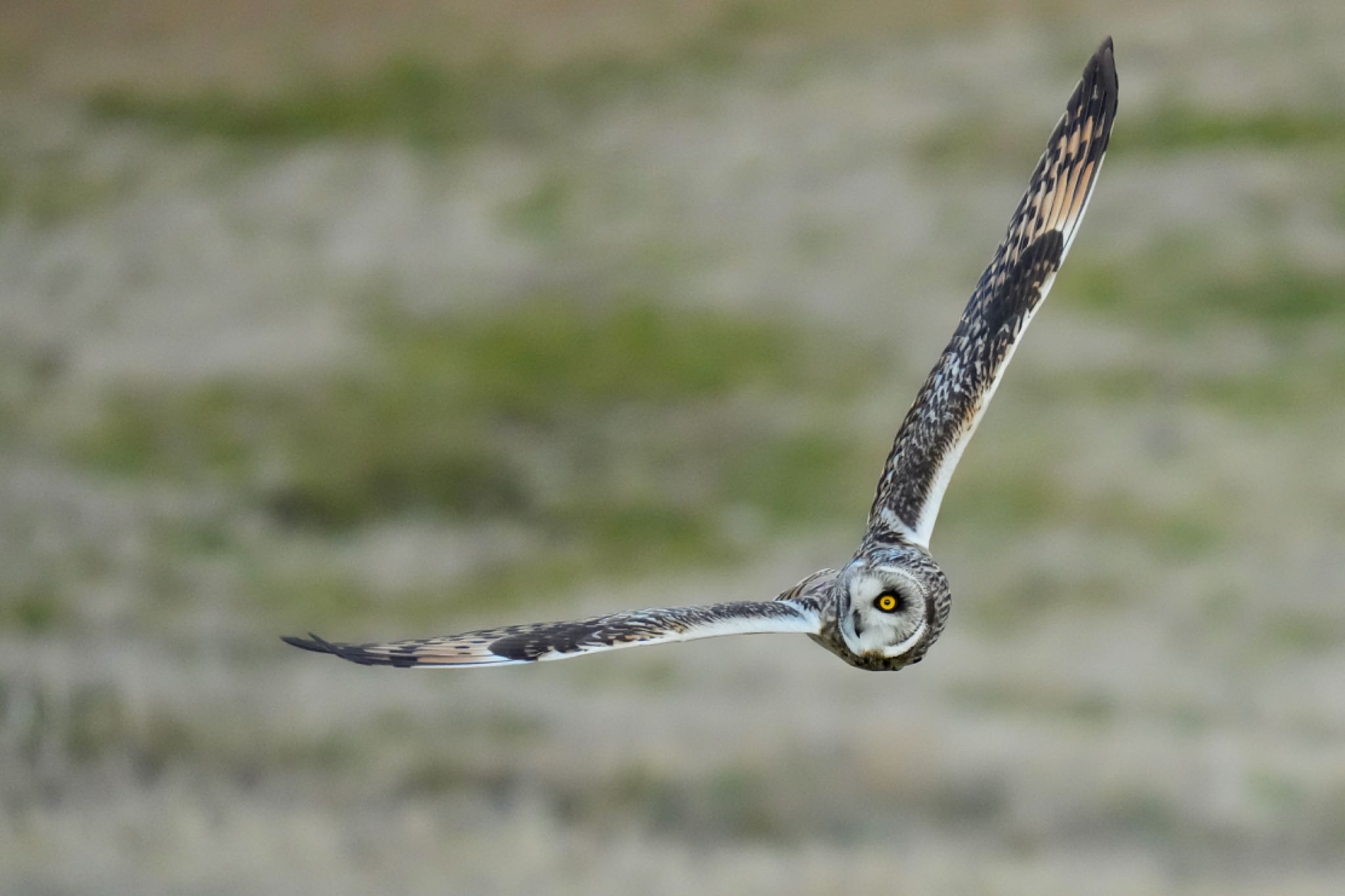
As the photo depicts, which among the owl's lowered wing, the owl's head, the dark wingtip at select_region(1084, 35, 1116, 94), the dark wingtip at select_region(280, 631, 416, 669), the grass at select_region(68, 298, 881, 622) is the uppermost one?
the grass at select_region(68, 298, 881, 622)

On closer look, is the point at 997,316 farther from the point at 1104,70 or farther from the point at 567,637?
the point at 567,637

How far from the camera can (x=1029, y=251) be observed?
9.28 metres

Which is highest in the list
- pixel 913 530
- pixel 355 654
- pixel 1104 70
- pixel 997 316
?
pixel 1104 70

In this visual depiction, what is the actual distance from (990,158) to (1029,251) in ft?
145

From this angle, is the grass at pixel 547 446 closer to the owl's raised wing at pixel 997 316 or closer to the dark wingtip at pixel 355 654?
the owl's raised wing at pixel 997 316

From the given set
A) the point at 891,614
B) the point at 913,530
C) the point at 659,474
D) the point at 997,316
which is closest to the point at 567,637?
the point at 891,614

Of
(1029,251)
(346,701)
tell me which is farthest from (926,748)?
(1029,251)

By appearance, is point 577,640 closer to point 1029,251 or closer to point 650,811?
point 1029,251

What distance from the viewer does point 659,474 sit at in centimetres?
4409

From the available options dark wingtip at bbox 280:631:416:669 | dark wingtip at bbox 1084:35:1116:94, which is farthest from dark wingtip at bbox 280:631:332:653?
dark wingtip at bbox 1084:35:1116:94

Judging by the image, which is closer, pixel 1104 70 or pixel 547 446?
pixel 1104 70

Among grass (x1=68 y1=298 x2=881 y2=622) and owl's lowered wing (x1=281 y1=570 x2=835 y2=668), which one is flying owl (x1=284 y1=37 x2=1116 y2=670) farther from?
grass (x1=68 y1=298 x2=881 y2=622)

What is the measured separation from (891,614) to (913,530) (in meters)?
1.16

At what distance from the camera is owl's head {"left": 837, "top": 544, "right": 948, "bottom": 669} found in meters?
7.30
